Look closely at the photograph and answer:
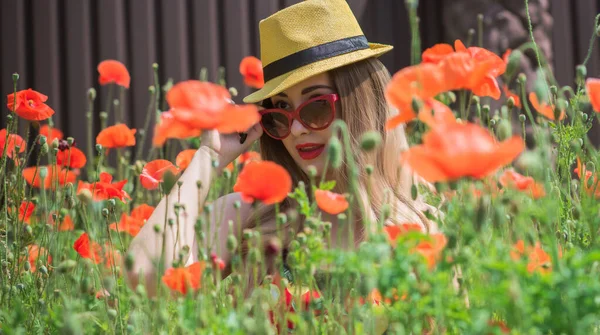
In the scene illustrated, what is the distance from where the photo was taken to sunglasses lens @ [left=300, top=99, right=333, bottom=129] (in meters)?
2.19

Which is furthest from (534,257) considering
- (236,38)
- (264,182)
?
(236,38)

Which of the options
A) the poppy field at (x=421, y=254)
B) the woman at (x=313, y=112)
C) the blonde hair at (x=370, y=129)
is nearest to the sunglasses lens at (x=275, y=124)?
the woman at (x=313, y=112)

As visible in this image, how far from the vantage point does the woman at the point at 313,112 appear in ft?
7.28

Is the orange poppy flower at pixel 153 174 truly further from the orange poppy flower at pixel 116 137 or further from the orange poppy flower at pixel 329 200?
the orange poppy flower at pixel 329 200

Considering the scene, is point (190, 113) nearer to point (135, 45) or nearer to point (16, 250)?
point (16, 250)

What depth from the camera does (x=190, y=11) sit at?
15.3 feet

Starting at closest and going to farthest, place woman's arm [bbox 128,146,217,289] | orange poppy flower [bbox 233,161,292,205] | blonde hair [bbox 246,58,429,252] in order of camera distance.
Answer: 1. orange poppy flower [bbox 233,161,292,205]
2. woman's arm [bbox 128,146,217,289]
3. blonde hair [bbox 246,58,429,252]

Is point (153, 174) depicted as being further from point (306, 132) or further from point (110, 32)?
point (110, 32)

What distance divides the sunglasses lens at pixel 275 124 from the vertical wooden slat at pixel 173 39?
7.70 feet

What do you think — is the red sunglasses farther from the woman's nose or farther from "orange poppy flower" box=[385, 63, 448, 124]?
"orange poppy flower" box=[385, 63, 448, 124]

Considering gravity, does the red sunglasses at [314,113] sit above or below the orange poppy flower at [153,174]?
above

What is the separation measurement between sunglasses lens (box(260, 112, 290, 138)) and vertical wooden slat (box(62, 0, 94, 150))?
8.04 feet

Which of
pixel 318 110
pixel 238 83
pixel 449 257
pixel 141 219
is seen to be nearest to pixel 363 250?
pixel 449 257

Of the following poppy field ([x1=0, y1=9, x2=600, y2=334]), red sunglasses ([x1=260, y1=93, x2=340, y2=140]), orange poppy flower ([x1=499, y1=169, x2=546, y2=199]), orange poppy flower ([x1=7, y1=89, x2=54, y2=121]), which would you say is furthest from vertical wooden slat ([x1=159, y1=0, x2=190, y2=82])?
orange poppy flower ([x1=499, y1=169, x2=546, y2=199])
